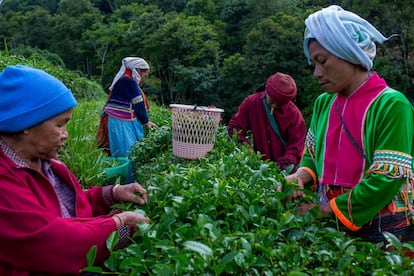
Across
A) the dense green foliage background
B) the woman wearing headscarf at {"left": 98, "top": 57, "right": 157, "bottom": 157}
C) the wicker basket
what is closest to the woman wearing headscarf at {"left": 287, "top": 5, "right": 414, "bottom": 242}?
the wicker basket

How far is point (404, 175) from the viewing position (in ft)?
5.96

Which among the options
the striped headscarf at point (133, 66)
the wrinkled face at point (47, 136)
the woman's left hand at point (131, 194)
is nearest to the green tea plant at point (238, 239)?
the woman's left hand at point (131, 194)

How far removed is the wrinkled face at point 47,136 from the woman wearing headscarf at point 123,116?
3983mm

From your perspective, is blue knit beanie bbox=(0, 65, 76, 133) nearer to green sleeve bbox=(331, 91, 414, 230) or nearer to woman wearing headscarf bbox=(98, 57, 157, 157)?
green sleeve bbox=(331, 91, 414, 230)

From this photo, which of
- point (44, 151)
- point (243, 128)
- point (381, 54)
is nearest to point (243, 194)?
point (44, 151)

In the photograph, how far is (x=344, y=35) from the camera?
6.19 ft

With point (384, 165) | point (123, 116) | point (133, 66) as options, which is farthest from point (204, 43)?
point (384, 165)

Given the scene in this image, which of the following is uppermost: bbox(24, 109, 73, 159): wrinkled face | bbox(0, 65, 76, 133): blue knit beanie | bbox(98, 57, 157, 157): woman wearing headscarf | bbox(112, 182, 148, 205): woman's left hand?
bbox(0, 65, 76, 133): blue knit beanie

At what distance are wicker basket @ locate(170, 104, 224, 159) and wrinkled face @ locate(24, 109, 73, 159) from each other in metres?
1.69

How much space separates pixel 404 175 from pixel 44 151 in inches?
51.9

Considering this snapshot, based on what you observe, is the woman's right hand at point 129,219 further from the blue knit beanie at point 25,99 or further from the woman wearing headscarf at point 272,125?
the woman wearing headscarf at point 272,125

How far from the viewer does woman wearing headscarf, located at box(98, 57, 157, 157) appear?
5.81m

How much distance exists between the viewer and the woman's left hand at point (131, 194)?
1978 millimetres

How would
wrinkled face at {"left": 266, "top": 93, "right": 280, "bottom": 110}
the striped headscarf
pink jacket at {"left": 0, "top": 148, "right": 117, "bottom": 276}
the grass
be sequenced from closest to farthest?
pink jacket at {"left": 0, "top": 148, "right": 117, "bottom": 276}, wrinkled face at {"left": 266, "top": 93, "right": 280, "bottom": 110}, the grass, the striped headscarf
